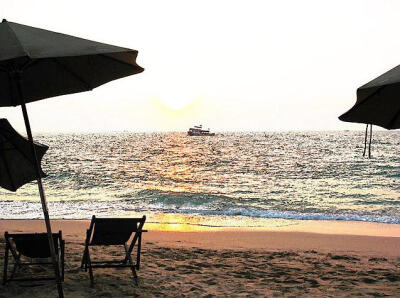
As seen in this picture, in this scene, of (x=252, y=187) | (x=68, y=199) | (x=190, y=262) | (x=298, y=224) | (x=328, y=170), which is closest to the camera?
(x=190, y=262)

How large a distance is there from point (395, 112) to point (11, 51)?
13.3 ft

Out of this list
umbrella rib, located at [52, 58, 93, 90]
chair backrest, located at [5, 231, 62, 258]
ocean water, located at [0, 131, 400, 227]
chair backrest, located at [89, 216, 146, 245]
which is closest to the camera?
umbrella rib, located at [52, 58, 93, 90]

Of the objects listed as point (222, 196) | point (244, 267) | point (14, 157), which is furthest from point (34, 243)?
point (222, 196)

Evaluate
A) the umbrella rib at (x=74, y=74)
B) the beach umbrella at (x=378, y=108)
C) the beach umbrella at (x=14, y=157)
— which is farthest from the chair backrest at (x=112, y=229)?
the beach umbrella at (x=378, y=108)

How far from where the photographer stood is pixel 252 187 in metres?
27.8

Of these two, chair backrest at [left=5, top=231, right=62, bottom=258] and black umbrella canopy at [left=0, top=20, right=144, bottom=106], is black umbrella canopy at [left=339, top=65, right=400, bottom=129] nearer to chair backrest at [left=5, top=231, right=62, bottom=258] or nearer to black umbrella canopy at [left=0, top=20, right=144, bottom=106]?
black umbrella canopy at [left=0, top=20, right=144, bottom=106]

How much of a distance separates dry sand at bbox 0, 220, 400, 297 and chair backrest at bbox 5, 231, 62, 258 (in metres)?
0.48

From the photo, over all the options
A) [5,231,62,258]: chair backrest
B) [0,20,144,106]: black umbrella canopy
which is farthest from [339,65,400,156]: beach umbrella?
[5,231,62,258]: chair backrest

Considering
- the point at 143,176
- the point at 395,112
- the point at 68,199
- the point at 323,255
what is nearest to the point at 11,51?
the point at 395,112

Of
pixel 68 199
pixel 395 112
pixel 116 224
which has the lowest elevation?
pixel 68 199

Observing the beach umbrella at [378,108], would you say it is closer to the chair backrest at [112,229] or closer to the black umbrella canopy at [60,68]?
the black umbrella canopy at [60,68]

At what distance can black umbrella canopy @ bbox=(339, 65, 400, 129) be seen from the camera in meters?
5.00

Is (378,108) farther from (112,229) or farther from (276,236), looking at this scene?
(276,236)

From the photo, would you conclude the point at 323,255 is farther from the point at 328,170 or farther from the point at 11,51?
the point at 328,170
